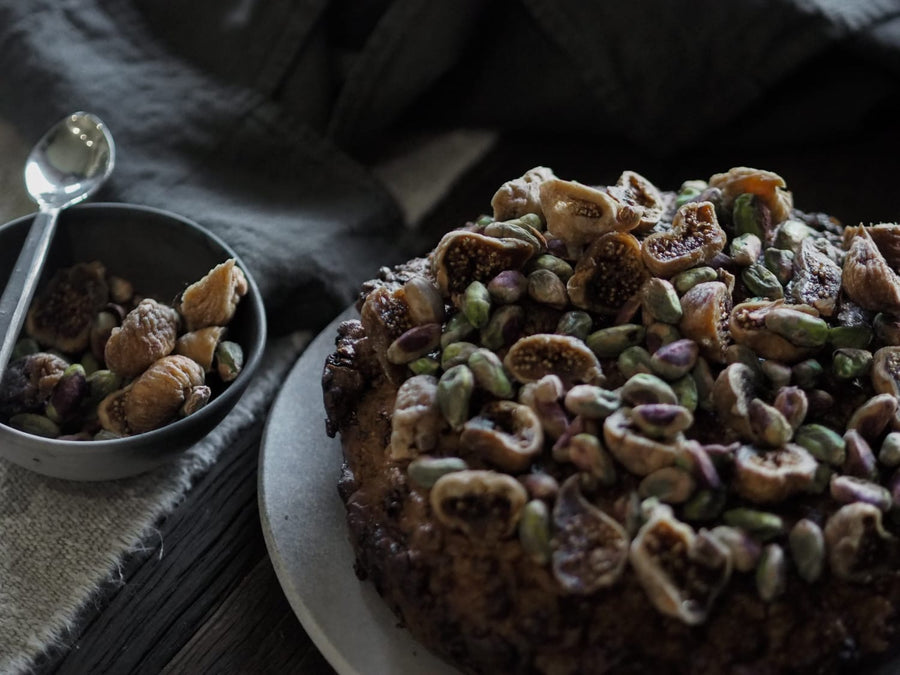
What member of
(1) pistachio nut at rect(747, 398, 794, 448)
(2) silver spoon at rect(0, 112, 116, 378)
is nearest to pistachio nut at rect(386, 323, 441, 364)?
(1) pistachio nut at rect(747, 398, 794, 448)

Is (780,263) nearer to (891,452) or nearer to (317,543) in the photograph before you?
(891,452)

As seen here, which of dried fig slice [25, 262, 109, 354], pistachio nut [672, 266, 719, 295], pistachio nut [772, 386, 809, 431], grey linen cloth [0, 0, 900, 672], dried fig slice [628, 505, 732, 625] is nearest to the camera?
dried fig slice [628, 505, 732, 625]

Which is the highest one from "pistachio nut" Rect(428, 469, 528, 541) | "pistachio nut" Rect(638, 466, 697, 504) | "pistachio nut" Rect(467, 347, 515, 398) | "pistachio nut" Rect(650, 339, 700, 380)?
"pistachio nut" Rect(650, 339, 700, 380)

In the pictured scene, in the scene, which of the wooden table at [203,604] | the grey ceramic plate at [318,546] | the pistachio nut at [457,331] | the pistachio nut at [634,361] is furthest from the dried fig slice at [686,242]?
the wooden table at [203,604]

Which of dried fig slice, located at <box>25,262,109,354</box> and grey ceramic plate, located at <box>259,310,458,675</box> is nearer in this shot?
grey ceramic plate, located at <box>259,310,458,675</box>

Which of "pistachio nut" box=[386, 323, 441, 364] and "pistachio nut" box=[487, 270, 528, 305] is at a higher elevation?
"pistachio nut" box=[487, 270, 528, 305]

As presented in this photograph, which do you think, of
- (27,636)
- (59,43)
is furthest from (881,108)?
(27,636)

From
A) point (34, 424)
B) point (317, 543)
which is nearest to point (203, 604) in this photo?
point (317, 543)

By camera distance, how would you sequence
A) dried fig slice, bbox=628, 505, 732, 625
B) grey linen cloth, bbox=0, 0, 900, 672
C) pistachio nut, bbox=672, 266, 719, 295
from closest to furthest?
dried fig slice, bbox=628, 505, 732, 625
pistachio nut, bbox=672, 266, 719, 295
grey linen cloth, bbox=0, 0, 900, 672

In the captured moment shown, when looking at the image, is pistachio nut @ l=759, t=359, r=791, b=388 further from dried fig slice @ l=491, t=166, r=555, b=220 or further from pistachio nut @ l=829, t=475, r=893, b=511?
dried fig slice @ l=491, t=166, r=555, b=220
